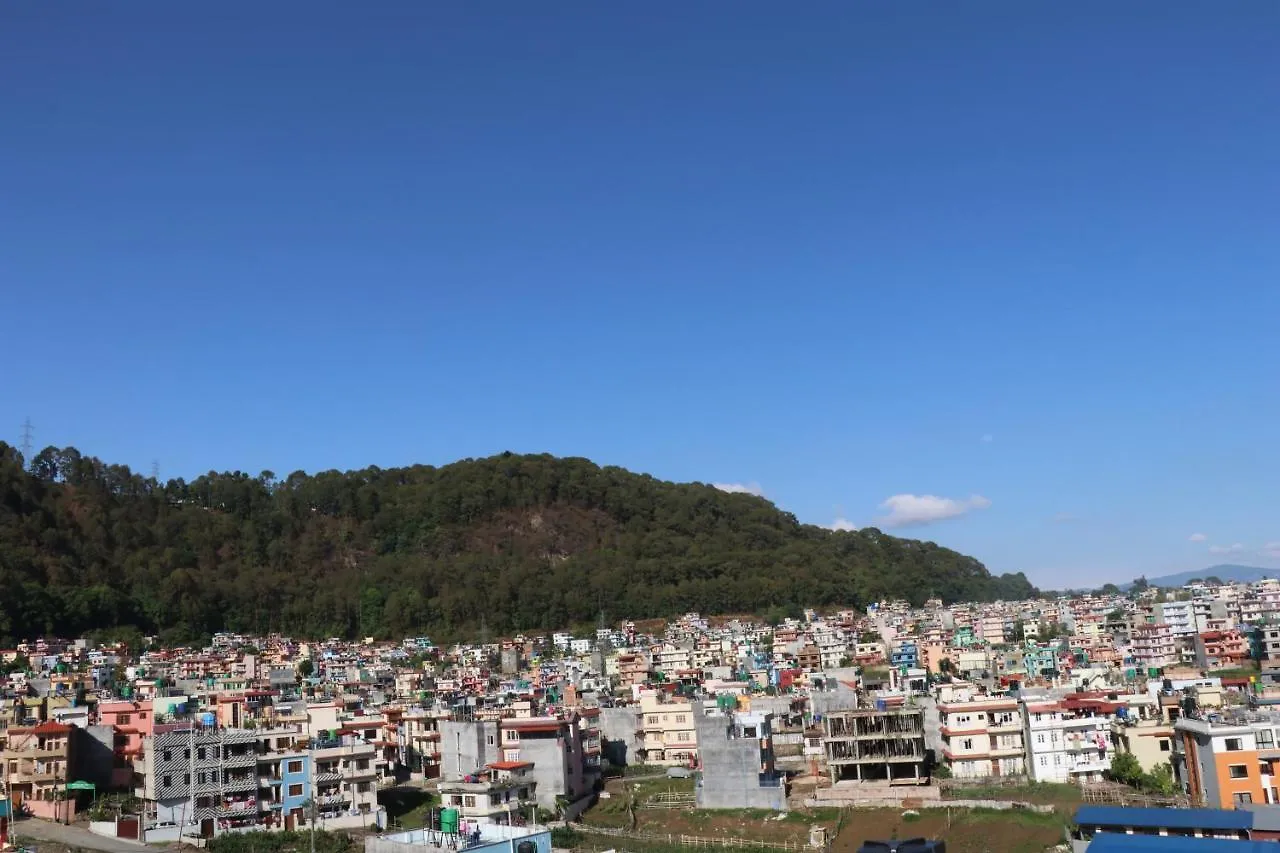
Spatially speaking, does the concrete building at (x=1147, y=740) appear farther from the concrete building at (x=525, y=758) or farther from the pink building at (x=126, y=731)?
the pink building at (x=126, y=731)

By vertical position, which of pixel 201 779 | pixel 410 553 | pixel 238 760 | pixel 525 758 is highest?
pixel 410 553

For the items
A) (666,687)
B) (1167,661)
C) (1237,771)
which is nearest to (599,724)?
(666,687)

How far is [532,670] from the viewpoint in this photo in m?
61.5

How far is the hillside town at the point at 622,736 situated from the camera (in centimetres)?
2709

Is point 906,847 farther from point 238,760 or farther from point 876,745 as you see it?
point 238,760

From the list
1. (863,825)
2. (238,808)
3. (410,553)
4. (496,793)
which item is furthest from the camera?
(410,553)

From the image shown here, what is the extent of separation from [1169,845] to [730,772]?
42.4 ft

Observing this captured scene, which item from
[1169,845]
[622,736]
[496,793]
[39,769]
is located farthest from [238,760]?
[1169,845]

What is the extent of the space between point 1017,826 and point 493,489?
89.7 m

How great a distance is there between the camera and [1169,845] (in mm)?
19062

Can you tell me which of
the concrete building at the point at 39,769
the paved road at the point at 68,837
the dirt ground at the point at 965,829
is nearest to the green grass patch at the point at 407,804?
the paved road at the point at 68,837

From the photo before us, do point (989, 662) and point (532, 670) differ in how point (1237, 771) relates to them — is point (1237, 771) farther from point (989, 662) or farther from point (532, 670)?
point (532, 670)

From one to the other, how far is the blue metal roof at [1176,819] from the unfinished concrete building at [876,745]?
8283 millimetres

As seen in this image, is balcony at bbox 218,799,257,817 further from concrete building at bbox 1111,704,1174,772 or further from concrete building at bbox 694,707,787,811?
concrete building at bbox 1111,704,1174,772
